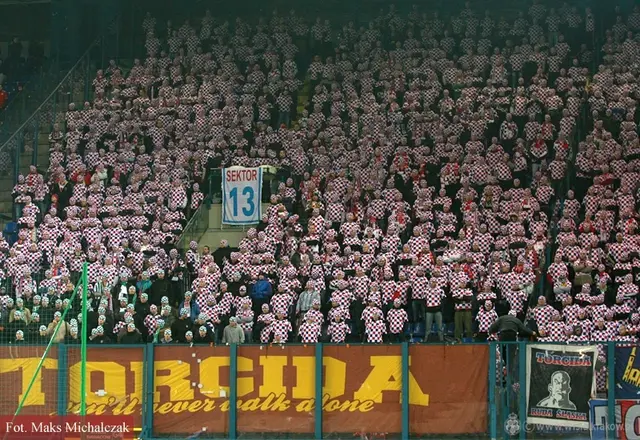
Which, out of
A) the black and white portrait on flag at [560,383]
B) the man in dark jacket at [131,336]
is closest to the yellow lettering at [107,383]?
the man in dark jacket at [131,336]

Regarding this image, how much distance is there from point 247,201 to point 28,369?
10.6 m

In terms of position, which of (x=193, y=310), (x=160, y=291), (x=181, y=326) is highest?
(x=160, y=291)

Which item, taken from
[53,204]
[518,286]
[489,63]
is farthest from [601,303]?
[53,204]

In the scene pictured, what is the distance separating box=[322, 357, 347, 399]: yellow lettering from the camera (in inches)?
1061

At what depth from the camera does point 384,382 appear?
26828 millimetres

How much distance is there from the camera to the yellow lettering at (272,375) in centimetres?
2712

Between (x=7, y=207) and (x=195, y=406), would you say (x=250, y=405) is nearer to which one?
(x=195, y=406)

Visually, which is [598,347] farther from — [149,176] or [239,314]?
[149,176]

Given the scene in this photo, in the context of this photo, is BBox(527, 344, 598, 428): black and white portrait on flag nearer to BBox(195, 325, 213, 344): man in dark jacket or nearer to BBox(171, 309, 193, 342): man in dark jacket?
BBox(195, 325, 213, 344): man in dark jacket

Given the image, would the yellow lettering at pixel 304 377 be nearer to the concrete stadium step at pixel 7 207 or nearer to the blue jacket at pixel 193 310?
the blue jacket at pixel 193 310

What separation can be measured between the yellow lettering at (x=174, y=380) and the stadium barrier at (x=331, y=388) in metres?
0.02

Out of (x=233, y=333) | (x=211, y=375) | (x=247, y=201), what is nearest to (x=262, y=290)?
(x=233, y=333)

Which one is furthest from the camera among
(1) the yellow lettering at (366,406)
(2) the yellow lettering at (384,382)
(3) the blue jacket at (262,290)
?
(3) the blue jacket at (262,290)

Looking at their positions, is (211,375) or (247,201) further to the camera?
(247,201)
